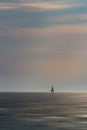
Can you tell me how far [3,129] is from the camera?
7194 cm

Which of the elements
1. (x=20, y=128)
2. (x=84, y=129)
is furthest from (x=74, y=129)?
(x=20, y=128)

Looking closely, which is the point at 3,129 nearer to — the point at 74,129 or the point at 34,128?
the point at 34,128

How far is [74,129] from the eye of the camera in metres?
73.2

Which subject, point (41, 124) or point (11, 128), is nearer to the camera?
point (11, 128)

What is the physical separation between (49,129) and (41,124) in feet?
29.3

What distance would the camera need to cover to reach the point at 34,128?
7400cm

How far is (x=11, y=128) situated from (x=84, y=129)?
30.5 feet

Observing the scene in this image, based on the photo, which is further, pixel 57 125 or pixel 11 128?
pixel 57 125

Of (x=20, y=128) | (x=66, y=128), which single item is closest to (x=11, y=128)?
(x=20, y=128)

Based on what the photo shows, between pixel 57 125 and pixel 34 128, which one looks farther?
pixel 57 125

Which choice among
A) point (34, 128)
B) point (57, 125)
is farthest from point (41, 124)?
point (34, 128)

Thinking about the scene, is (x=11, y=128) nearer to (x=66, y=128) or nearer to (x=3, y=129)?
(x=3, y=129)

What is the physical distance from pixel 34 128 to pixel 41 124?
7990 mm

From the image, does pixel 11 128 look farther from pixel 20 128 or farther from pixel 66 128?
Result: pixel 66 128
